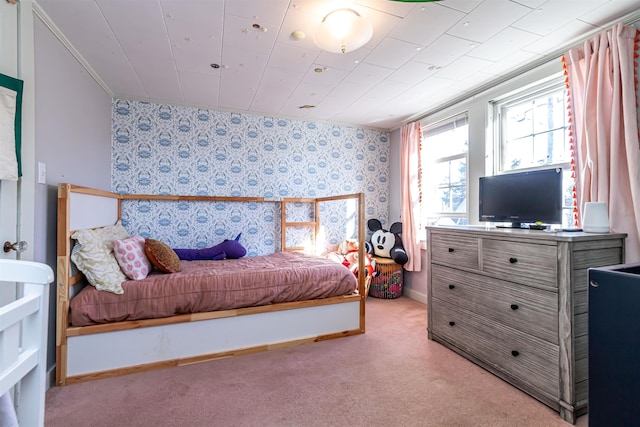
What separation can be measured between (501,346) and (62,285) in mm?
2712

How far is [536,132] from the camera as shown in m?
2.46

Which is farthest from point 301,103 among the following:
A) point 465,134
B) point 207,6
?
point 465,134

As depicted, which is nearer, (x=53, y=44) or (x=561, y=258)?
(x=561, y=258)

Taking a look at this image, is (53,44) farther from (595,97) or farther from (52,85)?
(595,97)

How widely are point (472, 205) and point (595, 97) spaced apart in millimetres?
1202

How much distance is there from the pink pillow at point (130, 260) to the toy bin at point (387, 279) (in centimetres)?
245

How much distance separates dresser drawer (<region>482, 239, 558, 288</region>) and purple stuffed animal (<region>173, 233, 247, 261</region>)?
7.42 ft

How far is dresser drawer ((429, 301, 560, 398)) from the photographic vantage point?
5.25 feet

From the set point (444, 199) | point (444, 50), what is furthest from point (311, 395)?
point (444, 199)

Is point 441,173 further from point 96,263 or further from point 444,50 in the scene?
point 96,263

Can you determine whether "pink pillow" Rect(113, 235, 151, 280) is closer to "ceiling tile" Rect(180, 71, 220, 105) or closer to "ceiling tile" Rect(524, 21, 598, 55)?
"ceiling tile" Rect(180, 71, 220, 105)

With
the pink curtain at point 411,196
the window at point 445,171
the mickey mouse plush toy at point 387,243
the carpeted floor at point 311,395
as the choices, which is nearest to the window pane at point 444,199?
the window at point 445,171

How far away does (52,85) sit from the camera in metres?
1.89

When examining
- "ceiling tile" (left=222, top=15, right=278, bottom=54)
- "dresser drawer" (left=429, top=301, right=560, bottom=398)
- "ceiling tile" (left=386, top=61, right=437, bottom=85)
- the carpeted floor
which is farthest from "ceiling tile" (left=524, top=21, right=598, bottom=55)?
the carpeted floor
